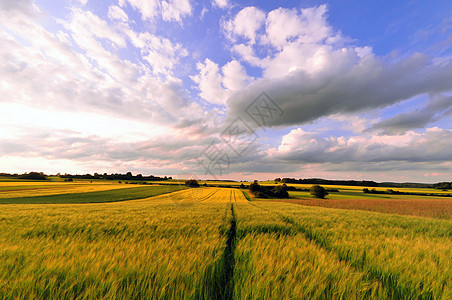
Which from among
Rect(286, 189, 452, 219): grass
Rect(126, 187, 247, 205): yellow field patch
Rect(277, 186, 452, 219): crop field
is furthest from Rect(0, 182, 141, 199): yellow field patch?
Rect(286, 189, 452, 219): grass

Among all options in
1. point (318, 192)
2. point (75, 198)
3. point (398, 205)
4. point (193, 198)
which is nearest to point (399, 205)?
point (398, 205)

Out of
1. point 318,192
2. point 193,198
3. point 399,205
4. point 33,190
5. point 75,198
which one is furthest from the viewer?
point 318,192

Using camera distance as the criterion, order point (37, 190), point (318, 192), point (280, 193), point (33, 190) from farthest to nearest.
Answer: point (280, 193), point (318, 192), point (37, 190), point (33, 190)

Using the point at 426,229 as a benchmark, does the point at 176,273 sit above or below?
above

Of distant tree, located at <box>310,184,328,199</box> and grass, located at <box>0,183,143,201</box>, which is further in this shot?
distant tree, located at <box>310,184,328,199</box>

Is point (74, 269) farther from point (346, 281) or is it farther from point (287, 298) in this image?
point (346, 281)

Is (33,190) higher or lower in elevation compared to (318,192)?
higher

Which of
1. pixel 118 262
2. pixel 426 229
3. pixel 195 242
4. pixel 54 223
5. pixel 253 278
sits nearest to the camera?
pixel 253 278

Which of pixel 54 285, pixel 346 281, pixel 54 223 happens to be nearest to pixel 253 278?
pixel 346 281

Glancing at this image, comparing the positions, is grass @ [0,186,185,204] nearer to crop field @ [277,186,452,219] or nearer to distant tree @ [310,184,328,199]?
crop field @ [277,186,452,219]

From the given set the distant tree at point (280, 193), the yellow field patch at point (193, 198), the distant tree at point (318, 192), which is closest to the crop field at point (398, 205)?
the distant tree at point (318, 192)

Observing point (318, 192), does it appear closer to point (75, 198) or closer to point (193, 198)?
point (193, 198)

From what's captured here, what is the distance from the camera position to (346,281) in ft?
6.27

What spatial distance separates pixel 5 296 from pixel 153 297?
1.45 meters
